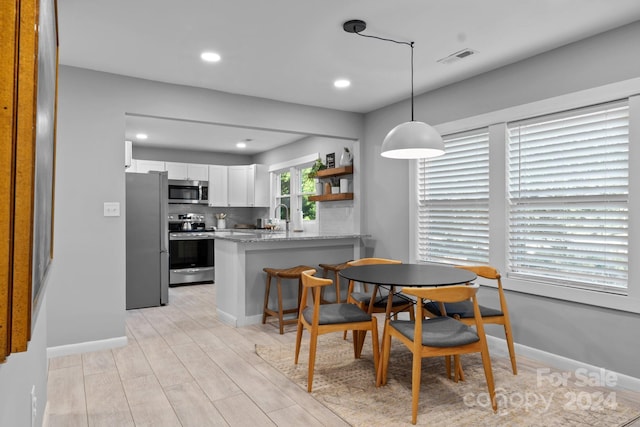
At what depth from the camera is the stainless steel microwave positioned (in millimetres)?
7211

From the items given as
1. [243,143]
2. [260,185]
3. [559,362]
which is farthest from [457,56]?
[260,185]

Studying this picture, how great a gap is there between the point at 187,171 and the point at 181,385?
16.9ft

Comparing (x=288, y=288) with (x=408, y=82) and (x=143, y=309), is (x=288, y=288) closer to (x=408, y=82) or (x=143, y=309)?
(x=143, y=309)

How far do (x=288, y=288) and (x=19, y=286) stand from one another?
4042 mm

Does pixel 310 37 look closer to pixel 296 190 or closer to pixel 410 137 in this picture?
pixel 410 137

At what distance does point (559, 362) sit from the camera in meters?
3.16

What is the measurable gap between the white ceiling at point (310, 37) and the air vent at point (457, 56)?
6cm

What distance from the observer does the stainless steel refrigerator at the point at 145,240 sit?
5121 mm

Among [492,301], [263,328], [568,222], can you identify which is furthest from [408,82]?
[263,328]

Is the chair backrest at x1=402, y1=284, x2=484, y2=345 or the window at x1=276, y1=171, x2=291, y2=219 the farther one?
the window at x1=276, y1=171, x2=291, y2=219

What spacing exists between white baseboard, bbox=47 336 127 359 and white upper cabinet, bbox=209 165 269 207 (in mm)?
4316

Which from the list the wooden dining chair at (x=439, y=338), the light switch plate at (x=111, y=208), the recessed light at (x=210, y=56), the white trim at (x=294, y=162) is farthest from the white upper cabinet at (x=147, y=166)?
the wooden dining chair at (x=439, y=338)

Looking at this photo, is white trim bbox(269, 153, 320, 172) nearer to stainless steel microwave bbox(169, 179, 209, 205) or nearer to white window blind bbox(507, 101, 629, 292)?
stainless steel microwave bbox(169, 179, 209, 205)

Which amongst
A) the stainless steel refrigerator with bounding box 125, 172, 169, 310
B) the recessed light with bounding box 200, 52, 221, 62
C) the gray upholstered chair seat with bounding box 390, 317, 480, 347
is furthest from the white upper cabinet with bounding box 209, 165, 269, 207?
the gray upholstered chair seat with bounding box 390, 317, 480, 347
